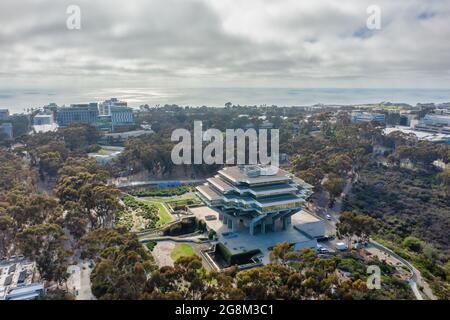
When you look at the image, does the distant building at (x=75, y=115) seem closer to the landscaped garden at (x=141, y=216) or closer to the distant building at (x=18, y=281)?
the landscaped garden at (x=141, y=216)

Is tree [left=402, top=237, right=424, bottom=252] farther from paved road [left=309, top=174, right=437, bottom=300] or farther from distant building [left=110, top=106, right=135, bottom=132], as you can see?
distant building [left=110, top=106, right=135, bottom=132]

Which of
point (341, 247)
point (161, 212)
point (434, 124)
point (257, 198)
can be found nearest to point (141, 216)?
point (161, 212)

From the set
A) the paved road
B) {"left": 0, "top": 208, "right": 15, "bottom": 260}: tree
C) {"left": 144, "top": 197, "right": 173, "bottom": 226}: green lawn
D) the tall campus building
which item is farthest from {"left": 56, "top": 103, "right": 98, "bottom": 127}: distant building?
the tall campus building

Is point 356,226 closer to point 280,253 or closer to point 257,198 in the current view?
point 257,198

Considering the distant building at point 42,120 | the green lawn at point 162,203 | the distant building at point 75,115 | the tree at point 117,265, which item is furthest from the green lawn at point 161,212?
the distant building at point 42,120
